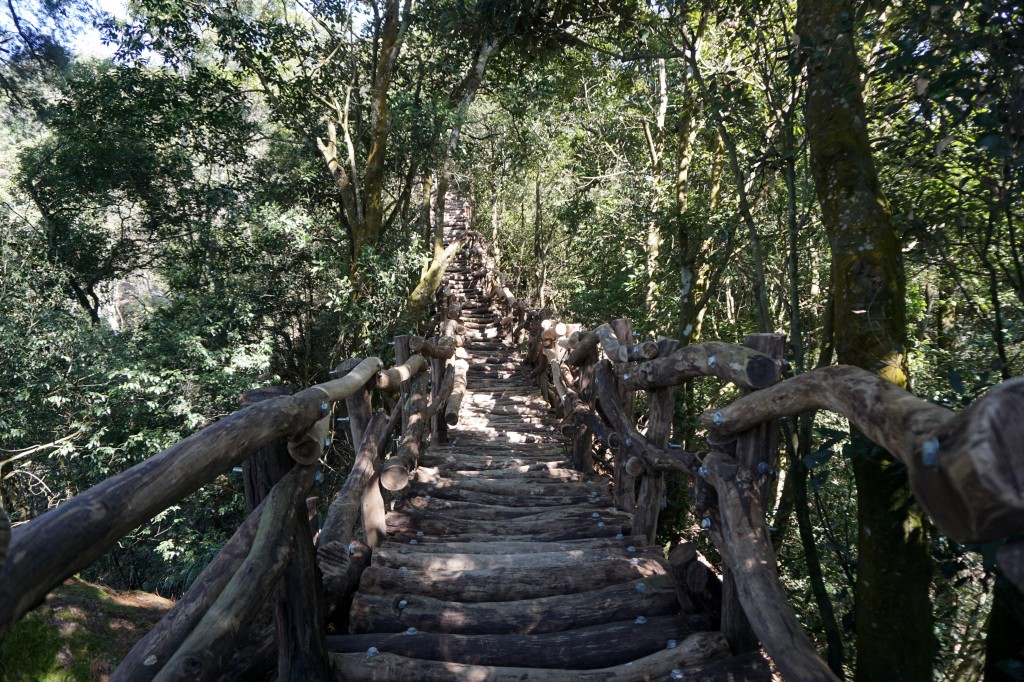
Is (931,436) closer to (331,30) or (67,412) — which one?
(67,412)

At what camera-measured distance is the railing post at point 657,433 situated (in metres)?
3.54

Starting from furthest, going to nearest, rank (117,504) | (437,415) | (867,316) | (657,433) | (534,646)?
1. (437,415)
2. (657,433)
3. (867,316)
4. (534,646)
5. (117,504)

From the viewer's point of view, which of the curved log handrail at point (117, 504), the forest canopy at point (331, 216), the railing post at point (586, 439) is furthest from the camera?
the forest canopy at point (331, 216)

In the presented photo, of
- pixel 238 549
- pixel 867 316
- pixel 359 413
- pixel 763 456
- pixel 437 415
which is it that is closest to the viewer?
pixel 238 549

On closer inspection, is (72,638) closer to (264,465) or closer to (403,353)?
(403,353)

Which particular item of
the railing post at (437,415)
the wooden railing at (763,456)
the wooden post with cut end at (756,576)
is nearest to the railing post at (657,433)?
the wooden railing at (763,456)

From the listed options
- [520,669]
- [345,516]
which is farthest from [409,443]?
[520,669]

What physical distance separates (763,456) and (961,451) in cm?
124

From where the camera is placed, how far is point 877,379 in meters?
1.60

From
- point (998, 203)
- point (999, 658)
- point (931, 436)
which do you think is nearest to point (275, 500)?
point (931, 436)

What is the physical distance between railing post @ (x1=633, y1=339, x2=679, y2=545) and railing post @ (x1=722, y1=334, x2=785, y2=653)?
3.28 feet

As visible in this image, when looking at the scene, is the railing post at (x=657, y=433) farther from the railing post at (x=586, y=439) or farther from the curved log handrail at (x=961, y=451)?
the curved log handrail at (x=961, y=451)

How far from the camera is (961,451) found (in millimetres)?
1092

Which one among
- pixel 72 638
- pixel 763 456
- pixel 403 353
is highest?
pixel 403 353
